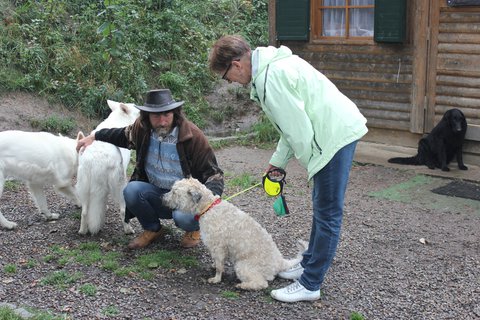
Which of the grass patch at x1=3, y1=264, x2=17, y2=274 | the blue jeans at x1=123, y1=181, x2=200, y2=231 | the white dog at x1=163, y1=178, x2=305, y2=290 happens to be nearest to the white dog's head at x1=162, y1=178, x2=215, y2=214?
the white dog at x1=163, y1=178, x2=305, y2=290

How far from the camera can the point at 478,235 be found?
579cm

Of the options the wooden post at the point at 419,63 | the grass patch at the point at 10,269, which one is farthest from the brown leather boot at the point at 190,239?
the wooden post at the point at 419,63

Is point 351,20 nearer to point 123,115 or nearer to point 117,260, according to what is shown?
point 123,115

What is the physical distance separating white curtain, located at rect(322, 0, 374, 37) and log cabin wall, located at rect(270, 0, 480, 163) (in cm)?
16

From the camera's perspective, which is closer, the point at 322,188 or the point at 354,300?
the point at 322,188

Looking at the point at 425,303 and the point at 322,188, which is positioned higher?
the point at 322,188

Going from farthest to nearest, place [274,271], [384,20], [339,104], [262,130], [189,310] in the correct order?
[262,130], [384,20], [274,271], [189,310], [339,104]

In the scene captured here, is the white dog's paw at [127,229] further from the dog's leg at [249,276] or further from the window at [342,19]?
the window at [342,19]

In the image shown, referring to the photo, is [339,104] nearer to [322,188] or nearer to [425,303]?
[322,188]

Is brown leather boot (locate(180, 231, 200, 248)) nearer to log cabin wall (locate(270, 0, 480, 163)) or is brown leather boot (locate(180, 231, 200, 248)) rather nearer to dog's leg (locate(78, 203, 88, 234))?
dog's leg (locate(78, 203, 88, 234))

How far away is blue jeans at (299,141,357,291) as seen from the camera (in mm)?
3867

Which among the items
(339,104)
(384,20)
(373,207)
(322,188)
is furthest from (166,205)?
(384,20)

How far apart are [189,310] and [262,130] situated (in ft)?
20.1

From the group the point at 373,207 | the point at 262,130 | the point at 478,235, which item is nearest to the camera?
the point at 478,235
